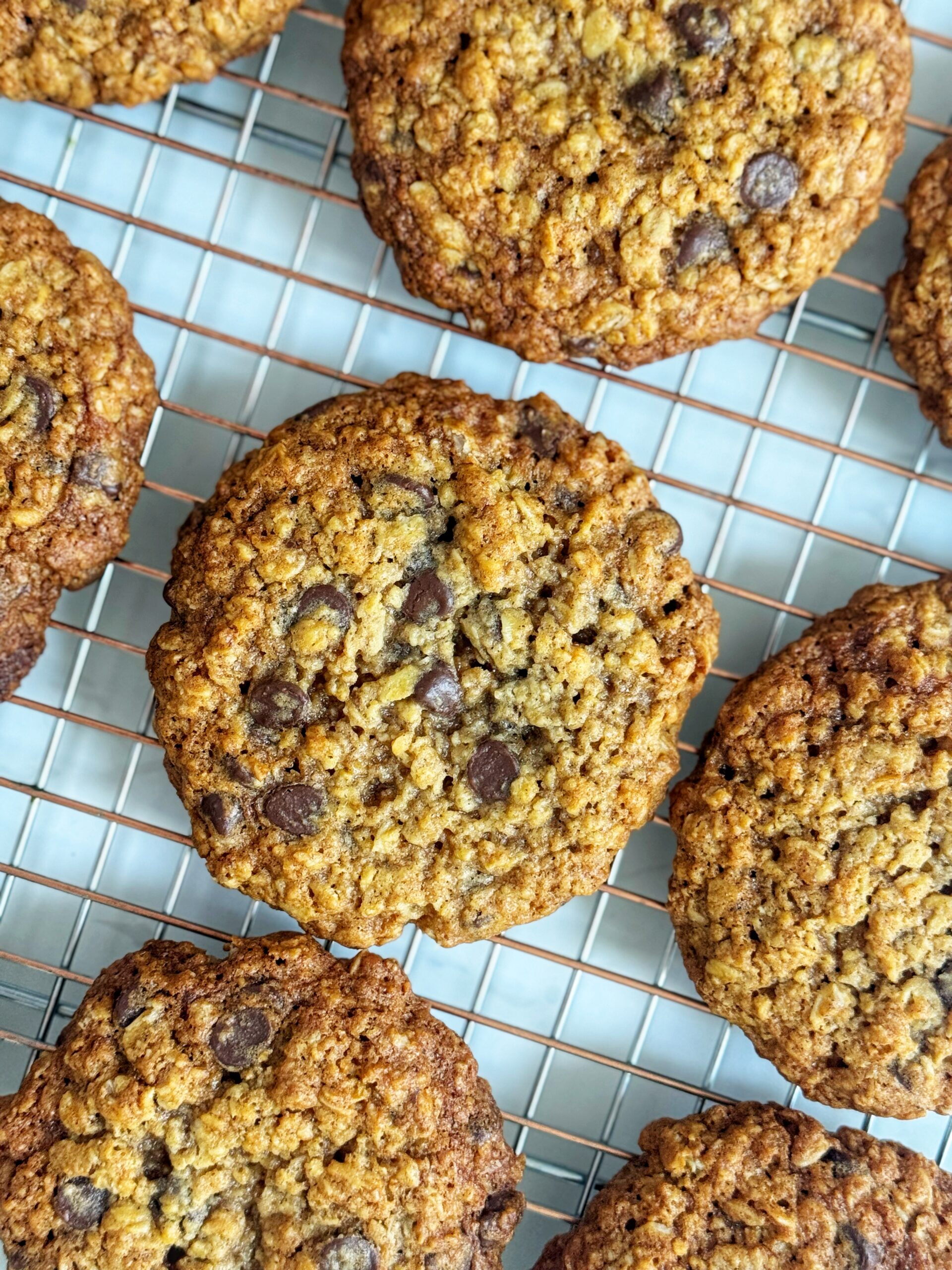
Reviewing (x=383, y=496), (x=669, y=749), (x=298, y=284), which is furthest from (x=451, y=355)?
(x=669, y=749)

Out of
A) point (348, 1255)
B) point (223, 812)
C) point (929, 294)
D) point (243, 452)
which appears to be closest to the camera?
point (348, 1255)

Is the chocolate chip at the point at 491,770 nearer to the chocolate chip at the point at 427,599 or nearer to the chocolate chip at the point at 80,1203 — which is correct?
the chocolate chip at the point at 427,599

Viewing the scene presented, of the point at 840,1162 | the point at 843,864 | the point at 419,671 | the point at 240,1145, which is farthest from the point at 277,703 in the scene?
the point at 840,1162

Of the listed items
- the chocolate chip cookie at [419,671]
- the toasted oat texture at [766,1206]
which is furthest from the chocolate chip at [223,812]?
the toasted oat texture at [766,1206]

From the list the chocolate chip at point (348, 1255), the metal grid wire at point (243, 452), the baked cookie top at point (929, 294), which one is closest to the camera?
the chocolate chip at point (348, 1255)

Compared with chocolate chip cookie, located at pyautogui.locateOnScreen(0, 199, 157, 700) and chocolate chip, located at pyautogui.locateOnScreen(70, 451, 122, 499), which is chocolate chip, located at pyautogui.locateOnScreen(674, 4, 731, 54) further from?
chocolate chip, located at pyautogui.locateOnScreen(70, 451, 122, 499)

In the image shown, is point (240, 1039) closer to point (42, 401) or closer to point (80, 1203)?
point (80, 1203)

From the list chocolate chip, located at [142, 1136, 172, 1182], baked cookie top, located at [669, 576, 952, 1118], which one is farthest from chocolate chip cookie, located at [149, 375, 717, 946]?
chocolate chip, located at [142, 1136, 172, 1182]

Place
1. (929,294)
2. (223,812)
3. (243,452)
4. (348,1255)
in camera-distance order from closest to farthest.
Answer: (348,1255)
(223,812)
(929,294)
(243,452)
